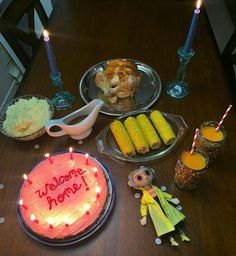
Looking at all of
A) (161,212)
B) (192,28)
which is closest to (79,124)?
(161,212)

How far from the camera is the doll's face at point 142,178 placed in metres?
0.74

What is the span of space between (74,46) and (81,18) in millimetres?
250

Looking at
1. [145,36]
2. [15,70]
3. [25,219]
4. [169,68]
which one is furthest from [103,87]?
[15,70]

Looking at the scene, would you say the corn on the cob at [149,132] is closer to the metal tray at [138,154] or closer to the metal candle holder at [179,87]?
the metal tray at [138,154]

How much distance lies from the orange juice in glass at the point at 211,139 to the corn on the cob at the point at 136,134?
17cm

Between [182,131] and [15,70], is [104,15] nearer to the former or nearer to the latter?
[182,131]

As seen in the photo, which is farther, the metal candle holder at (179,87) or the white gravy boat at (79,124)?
the metal candle holder at (179,87)

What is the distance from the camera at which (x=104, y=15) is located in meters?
1.38

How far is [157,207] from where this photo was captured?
0.71 metres

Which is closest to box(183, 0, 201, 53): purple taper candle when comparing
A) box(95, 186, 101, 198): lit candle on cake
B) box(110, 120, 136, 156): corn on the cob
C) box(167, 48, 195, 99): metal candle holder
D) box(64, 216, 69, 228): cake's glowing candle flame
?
box(167, 48, 195, 99): metal candle holder

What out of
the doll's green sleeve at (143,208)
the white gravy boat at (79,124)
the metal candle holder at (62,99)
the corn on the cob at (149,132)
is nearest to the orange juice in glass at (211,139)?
the corn on the cob at (149,132)

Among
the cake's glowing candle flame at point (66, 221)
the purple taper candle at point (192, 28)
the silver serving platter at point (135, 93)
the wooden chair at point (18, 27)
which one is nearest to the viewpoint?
the cake's glowing candle flame at point (66, 221)

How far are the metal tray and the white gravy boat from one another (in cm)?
6

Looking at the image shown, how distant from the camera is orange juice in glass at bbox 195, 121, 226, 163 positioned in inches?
29.8
